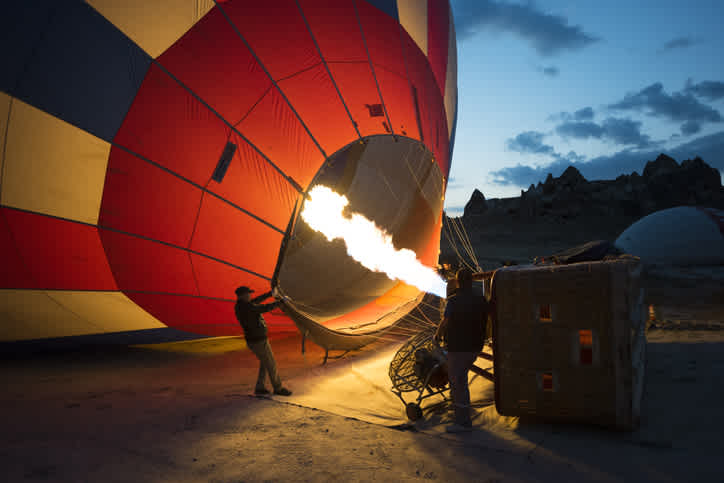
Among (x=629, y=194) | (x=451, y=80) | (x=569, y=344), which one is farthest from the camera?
(x=629, y=194)

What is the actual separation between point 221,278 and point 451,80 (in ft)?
16.2

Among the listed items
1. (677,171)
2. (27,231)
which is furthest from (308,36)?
(677,171)

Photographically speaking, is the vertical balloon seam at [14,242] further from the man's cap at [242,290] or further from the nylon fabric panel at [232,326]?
the man's cap at [242,290]

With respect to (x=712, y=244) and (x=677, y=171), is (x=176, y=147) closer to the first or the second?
(x=712, y=244)

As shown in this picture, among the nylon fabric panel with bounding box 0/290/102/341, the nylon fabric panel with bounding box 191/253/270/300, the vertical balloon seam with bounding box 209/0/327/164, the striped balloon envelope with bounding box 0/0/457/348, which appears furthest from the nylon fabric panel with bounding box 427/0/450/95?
the nylon fabric panel with bounding box 0/290/102/341

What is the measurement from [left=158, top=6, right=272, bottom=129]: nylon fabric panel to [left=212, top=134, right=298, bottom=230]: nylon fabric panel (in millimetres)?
366

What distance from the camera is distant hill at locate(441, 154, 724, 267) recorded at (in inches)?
1556

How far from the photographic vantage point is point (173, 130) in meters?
4.24

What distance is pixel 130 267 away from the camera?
476 cm

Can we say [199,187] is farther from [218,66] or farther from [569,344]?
[569,344]

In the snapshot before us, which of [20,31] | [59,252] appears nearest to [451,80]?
[20,31]

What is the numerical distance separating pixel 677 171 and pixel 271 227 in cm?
5451

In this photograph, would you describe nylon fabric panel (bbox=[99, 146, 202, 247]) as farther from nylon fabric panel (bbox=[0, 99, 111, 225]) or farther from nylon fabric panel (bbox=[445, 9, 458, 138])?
nylon fabric panel (bbox=[445, 9, 458, 138])

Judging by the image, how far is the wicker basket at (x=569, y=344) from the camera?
2920mm
